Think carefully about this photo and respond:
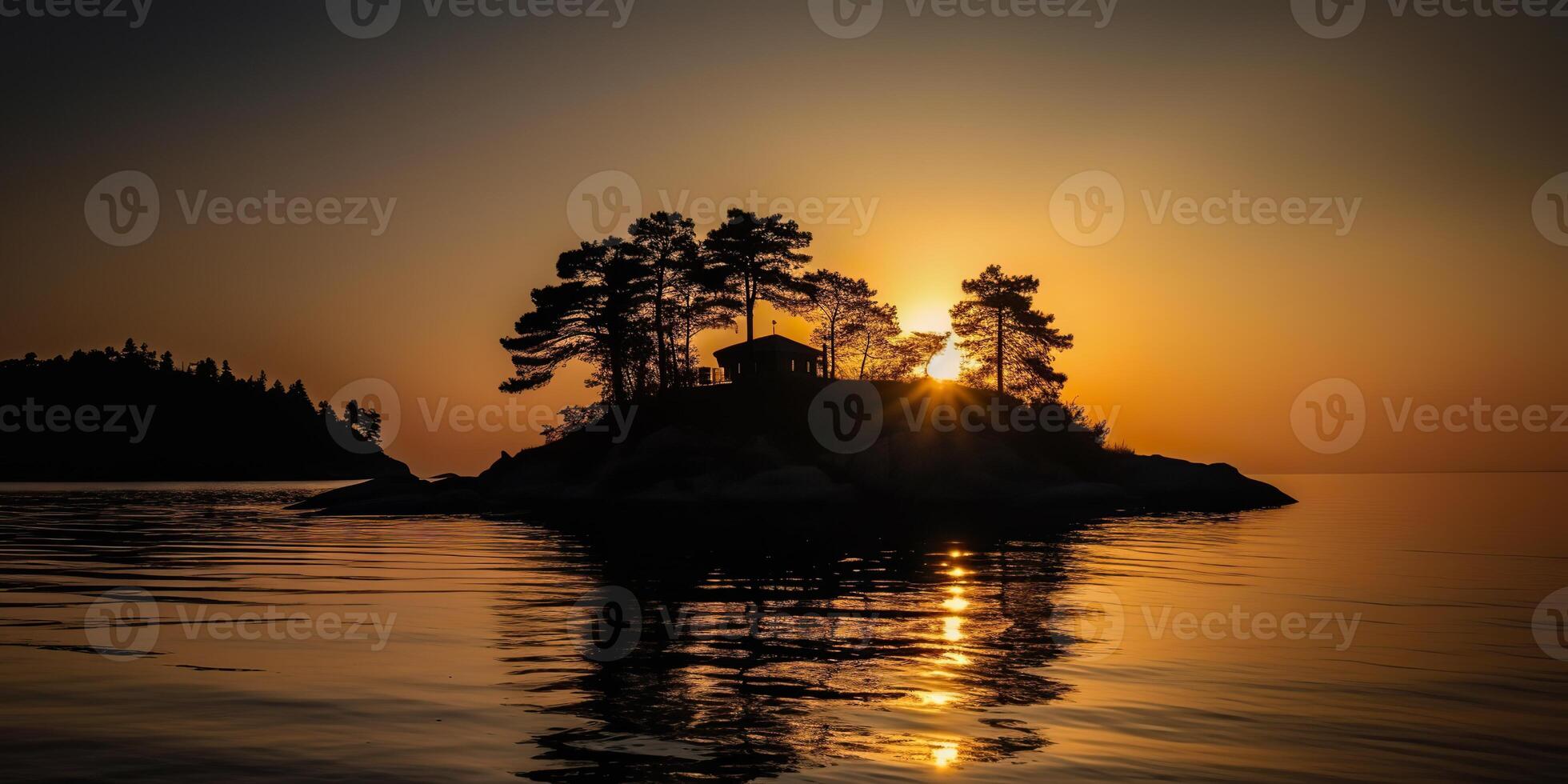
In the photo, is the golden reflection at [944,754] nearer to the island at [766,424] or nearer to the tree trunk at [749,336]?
the island at [766,424]

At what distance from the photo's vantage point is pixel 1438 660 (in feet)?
50.2

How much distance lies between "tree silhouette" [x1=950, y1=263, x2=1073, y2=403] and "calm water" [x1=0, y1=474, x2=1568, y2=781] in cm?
5907

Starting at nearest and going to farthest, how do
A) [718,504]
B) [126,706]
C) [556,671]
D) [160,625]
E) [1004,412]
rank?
[126,706], [556,671], [160,625], [718,504], [1004,412]

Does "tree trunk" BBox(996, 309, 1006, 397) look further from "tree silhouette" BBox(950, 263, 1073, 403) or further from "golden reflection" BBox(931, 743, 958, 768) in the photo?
"golden reflection" BBox(931, 743, 958, 768)

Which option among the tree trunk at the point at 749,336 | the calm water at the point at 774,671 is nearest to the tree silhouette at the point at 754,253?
the tree trunk at the point at 749,336

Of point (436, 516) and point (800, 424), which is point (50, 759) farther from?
point (800, 424)

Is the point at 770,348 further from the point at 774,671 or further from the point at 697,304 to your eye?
the point at 774,671

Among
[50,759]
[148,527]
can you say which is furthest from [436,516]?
[50,759]

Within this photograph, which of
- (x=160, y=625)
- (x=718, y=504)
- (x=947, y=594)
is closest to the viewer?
(x=160, y=625)

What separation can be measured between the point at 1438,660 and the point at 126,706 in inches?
685

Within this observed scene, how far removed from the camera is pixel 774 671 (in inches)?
534

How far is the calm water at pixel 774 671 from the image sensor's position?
9.48m

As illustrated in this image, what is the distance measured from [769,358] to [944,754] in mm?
71841

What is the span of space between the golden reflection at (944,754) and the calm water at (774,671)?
0.28 feet
